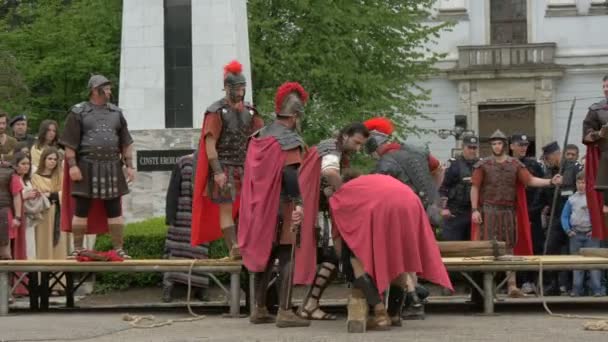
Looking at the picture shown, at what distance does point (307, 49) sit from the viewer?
107 feet

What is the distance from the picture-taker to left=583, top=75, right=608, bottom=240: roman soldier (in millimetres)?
15891

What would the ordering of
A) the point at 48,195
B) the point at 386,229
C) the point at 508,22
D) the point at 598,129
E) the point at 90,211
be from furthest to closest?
the point at 508,22 → the point at 48,195 → the point at 598,129 → the point at 90,211 → the point at 386,229

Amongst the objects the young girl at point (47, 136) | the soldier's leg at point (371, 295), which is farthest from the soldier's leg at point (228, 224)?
the young girl at point (47, 136)

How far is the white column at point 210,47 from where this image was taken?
21.7 m

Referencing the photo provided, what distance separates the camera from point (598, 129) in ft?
53.8

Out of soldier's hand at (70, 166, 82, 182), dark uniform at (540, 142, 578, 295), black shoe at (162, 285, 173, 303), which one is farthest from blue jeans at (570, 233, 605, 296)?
soldier's hand at (70, 166, 82, 182)

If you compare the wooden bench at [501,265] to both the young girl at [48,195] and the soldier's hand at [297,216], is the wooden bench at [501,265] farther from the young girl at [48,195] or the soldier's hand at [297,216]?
the young girl at [48,195]

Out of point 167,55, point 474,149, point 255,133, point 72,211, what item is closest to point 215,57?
point 167,55

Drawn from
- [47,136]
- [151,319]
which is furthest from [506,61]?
[151,319]

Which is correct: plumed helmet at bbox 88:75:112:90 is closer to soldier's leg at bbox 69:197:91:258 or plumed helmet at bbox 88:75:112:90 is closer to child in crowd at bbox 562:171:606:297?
soldier's leg at bbox 69:197:91:258

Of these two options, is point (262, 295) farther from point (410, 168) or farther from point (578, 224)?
point (578, 224)

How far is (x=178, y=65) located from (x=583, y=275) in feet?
20.1

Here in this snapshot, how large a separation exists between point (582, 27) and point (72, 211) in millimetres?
35830

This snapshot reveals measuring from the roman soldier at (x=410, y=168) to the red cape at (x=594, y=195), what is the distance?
2.41 meters
